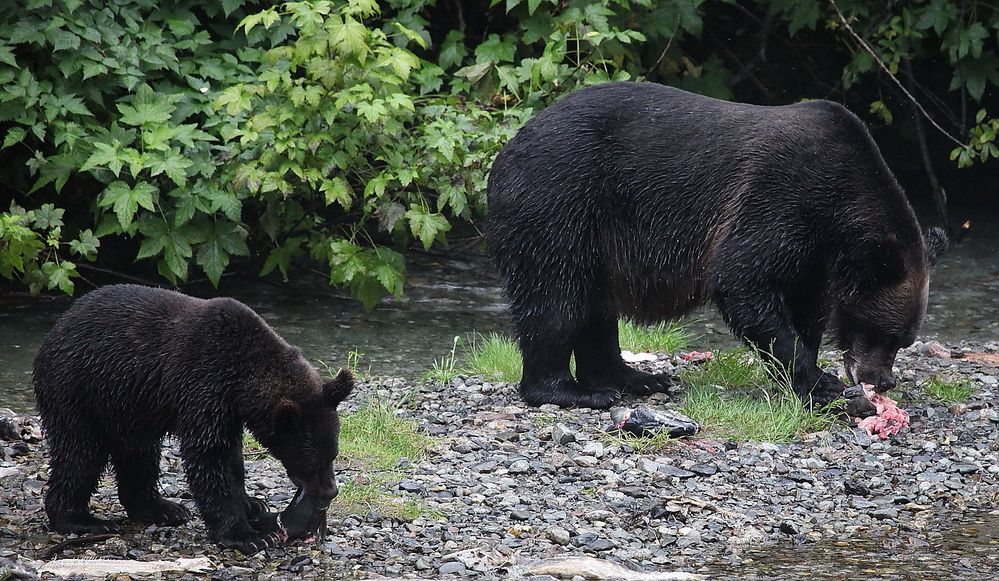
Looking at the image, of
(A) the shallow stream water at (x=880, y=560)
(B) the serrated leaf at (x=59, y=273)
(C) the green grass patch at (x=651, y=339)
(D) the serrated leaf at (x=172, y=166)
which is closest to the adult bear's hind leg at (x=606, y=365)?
(C) the green grass patch at (x=651, y=339)

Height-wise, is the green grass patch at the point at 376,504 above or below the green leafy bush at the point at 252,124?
below

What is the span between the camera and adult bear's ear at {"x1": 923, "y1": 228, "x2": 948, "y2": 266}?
23.4ft

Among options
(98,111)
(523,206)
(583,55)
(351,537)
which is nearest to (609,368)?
(523,206)

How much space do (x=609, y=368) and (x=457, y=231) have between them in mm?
4909

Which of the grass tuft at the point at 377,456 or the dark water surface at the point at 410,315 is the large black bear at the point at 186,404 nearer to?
the grass tuft at the point at 377,456

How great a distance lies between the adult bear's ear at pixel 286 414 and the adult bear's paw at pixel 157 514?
0.74 metres

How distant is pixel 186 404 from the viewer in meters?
4.92

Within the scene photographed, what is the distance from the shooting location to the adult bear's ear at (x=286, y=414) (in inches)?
190

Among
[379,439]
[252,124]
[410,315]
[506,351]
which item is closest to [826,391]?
[506,351]

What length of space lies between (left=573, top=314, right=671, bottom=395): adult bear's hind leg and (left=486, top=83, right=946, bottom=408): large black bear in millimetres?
210

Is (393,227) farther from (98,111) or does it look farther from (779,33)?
(779,33)

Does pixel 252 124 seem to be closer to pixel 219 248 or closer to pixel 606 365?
pixel 219 248

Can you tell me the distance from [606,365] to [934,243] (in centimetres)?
196

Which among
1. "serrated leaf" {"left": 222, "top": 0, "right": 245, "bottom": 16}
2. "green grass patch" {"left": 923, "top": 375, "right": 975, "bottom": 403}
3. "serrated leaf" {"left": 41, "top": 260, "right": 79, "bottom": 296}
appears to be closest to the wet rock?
"green grass patch" {"left": 923, "top": 375, "right": 975, "bottom": 403}
